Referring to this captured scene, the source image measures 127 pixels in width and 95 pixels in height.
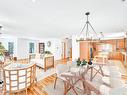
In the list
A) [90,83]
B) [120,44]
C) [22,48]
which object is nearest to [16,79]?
[90,83]

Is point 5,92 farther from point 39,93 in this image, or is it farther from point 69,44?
point 69,44

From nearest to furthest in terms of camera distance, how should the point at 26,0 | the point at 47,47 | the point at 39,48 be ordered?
the point at 26,0 → the point at 47,47 → the point at 39,48

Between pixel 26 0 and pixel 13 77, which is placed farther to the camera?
pixel 13 77

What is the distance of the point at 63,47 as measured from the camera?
1149 cm

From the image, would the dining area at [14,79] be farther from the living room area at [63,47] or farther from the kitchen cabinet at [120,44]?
the kitchen cabinet at [120,44]

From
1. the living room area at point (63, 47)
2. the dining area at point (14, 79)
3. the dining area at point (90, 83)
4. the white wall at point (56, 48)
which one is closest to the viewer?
the dining area at point (90, 83)

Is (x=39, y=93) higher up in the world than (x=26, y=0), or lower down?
lower down

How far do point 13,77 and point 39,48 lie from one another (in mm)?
10553

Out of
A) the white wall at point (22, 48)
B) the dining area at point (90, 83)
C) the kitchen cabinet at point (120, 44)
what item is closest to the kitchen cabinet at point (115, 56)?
the kitchen cabinet at point (120, 44)

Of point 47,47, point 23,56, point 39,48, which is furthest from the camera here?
point 39,48

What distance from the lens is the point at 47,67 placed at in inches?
249

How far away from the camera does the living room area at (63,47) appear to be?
8.33 ft

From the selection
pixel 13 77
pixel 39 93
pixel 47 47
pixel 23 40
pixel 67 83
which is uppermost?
pixel 23 40

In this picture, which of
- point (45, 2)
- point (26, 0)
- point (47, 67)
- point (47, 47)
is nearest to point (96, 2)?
point (45, 2)
